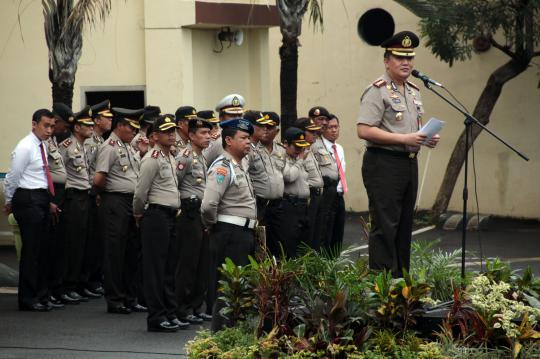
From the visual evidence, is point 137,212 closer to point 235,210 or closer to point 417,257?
point 235,210

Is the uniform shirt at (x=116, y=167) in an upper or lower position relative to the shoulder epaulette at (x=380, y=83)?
lower

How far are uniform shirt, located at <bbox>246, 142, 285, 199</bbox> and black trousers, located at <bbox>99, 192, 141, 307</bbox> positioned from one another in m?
1.32

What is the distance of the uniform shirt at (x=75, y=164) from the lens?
12820mm

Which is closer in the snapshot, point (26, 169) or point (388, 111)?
point (388, 111)

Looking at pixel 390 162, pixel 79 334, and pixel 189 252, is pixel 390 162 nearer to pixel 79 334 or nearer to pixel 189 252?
pixel 189 252

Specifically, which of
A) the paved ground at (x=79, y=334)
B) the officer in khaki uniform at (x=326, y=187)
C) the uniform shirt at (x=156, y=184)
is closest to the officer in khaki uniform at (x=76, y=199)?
the paved ground at (x=79, y=334)

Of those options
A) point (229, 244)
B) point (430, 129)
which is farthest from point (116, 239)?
point (430, 129)

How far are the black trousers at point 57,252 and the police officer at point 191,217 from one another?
1934 mm

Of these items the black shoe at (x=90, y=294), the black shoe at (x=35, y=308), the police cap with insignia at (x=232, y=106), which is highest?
the police cap with insignia at (x=232, y=106)

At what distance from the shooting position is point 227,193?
394 inches

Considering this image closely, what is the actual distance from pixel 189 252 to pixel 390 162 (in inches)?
137

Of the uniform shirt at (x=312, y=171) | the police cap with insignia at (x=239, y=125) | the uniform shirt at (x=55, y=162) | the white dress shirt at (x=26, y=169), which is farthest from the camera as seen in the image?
the uniform shirt at (x=312, y=171)

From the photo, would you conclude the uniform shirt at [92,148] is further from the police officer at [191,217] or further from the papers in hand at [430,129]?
the papers in hand at [430,129]

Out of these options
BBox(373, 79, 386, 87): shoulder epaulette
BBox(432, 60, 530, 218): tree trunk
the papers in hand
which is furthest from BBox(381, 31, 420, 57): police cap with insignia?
BBox(432, 60, 530, 218): tree trunk
